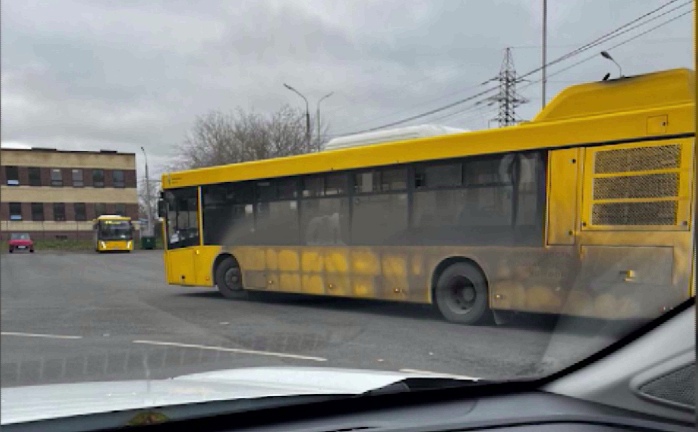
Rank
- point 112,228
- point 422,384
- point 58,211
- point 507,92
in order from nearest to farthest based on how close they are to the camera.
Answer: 1. point 422,384
2. point 507,92
3. point 58,211
4. point 112,228

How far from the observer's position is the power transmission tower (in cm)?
329

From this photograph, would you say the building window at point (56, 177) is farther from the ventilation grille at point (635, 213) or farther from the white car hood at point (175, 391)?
the ventilation grille at point (635, 213)

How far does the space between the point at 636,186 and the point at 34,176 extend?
17.6 ft

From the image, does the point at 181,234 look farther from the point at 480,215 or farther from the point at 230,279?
the point at 480,215

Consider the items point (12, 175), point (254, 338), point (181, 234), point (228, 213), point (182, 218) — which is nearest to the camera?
point (12, 175)

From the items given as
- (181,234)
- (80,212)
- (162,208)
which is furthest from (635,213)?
(162,208)

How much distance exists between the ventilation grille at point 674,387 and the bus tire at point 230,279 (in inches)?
346

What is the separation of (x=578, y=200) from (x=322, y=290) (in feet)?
14.1

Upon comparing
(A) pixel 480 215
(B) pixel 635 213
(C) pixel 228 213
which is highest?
(B) pixel 635 213

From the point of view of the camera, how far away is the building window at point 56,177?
15.2ft

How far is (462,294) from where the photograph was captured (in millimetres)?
7512

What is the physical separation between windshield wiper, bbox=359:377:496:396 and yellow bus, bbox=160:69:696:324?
5.43 ft

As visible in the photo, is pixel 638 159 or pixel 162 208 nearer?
pixel 638 159

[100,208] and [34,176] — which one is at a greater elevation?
[34,176]
